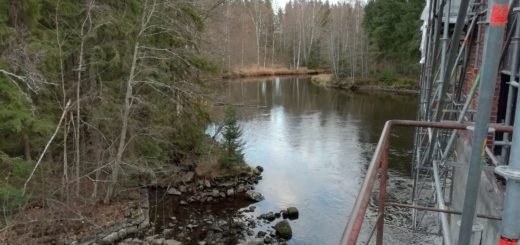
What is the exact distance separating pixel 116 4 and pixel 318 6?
60.0m

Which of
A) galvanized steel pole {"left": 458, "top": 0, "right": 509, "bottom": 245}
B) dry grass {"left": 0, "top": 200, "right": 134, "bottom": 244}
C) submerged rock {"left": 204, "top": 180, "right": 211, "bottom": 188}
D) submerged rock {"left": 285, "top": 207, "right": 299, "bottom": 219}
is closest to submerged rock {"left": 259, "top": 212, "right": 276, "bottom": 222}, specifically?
submerged rock {"left": 285, "top": 207, "right": 299, "bottom": 219}

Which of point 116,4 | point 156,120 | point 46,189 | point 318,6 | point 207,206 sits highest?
point 318,6

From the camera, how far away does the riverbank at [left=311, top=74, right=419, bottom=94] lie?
1578 inches

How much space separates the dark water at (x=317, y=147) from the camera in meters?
14.1

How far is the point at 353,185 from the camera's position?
630 inches

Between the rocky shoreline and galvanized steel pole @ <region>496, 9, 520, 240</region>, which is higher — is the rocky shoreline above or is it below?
below

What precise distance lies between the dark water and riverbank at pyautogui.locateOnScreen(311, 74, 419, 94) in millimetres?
2782

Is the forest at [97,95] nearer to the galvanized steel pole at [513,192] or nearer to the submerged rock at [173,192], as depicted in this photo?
the submerged rock at [173,192]

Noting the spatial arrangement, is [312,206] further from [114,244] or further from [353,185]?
[114,244]

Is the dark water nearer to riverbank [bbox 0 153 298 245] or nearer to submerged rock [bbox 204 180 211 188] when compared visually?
riverbank [bbox 0 153 298 245]

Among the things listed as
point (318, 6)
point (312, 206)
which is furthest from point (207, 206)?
point (318, 6)

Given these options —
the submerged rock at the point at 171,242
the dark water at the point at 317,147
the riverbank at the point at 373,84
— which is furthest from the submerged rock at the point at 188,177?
the riverbank at the point at 373,84

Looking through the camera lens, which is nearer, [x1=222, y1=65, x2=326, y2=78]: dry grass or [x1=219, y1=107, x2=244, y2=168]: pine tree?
[x1=219, y1=107, x2=244, y2=168]: pine tree

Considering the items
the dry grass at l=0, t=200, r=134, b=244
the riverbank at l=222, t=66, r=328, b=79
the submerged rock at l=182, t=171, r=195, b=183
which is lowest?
the submerged rock at l=182, t=171, r=195, b=183
